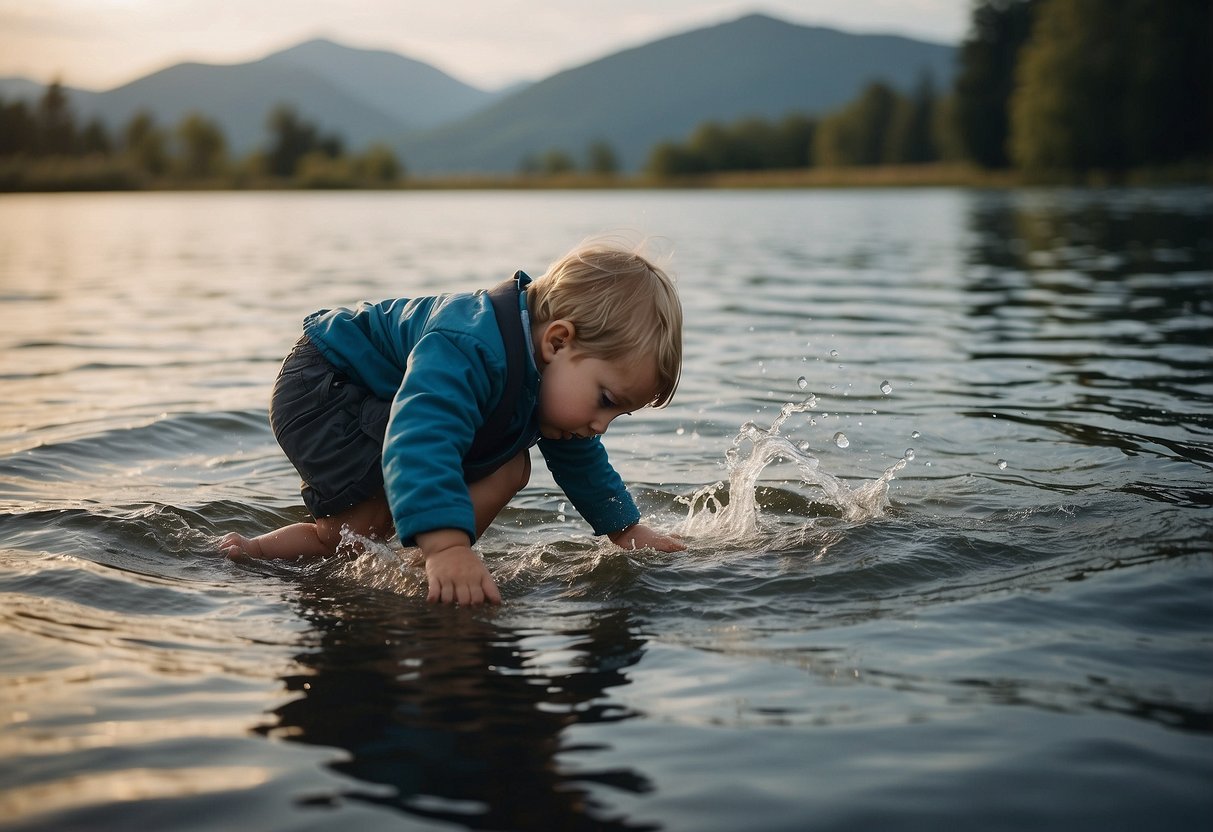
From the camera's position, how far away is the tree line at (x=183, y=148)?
10056cm

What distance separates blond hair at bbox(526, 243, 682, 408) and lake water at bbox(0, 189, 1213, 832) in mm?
266

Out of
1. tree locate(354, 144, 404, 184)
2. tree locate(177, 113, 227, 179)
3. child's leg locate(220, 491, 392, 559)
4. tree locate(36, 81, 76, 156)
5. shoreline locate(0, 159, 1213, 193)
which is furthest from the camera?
tree locate(177, 113, 227, 179)

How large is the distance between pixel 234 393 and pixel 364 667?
183 inches

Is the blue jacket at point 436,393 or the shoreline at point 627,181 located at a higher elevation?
the shoreline at point 627,181

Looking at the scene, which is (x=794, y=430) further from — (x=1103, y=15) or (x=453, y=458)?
(x=1103, y=15)

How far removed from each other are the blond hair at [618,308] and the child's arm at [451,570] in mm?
679

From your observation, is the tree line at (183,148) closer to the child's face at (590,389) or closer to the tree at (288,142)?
the tree at (288,142)

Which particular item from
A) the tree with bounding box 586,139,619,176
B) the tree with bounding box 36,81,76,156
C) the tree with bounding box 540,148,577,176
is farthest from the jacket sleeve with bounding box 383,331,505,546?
the tree with bounding box 586,139,619,176

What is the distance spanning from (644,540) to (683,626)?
0.92 metres

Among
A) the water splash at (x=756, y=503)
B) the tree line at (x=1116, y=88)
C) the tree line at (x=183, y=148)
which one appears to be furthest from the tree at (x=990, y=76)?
the water splash at (x=756, y=503)

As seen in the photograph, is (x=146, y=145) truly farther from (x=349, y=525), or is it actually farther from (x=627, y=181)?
(x=349, y=525)

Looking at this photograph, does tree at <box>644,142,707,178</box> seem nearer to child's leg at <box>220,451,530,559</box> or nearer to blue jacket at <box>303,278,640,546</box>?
blue jacket at <box>303,278,640,546</box>

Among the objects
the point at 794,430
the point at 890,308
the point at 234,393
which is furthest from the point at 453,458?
the point at 890,308

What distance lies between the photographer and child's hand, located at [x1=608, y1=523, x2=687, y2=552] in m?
4.03
